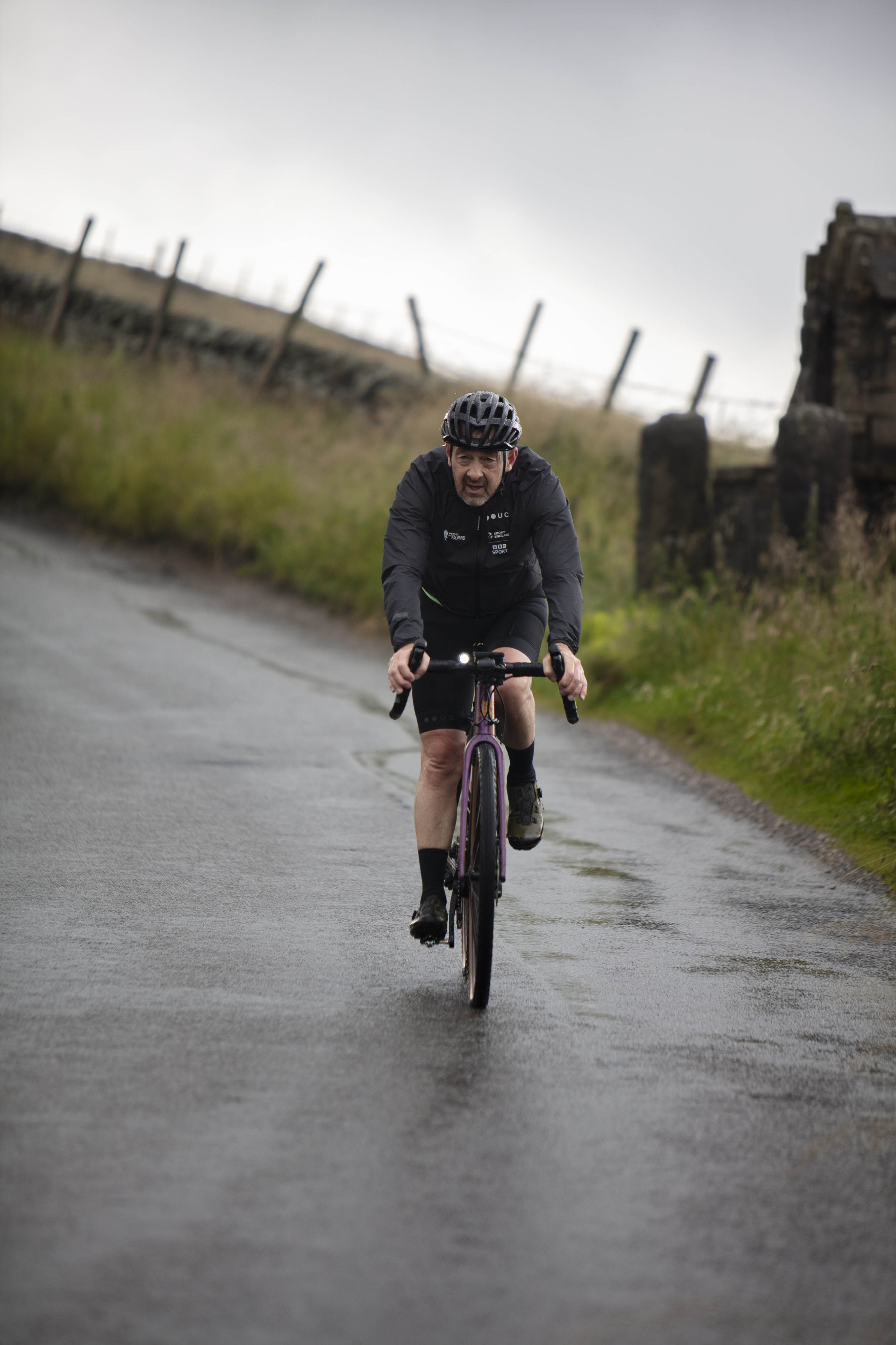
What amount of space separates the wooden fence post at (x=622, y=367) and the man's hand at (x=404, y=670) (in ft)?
73.3

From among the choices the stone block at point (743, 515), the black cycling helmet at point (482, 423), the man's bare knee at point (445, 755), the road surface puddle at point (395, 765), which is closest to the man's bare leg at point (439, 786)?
the man's bare knee at point (445, 755)

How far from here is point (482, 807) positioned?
507 cm

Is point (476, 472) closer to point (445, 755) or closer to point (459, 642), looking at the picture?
point (459, 642)

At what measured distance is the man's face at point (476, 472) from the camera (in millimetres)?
5414

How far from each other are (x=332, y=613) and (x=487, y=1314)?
14.9 metres

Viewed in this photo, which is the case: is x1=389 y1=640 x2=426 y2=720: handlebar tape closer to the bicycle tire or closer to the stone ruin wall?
the bicycle tire

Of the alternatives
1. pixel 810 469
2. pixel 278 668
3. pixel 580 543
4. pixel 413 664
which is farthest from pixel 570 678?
pixel 580 543

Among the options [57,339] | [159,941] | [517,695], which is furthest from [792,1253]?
[57,339]

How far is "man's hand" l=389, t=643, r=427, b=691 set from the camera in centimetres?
495

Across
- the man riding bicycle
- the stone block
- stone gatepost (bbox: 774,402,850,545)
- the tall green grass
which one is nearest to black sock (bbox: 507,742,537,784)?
the man riding bicycle

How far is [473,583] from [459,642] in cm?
26

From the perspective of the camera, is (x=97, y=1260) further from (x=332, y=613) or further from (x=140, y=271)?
(x=140, y=271)

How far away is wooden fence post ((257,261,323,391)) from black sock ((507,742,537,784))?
21.6 metres

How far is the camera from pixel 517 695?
5551 mm
